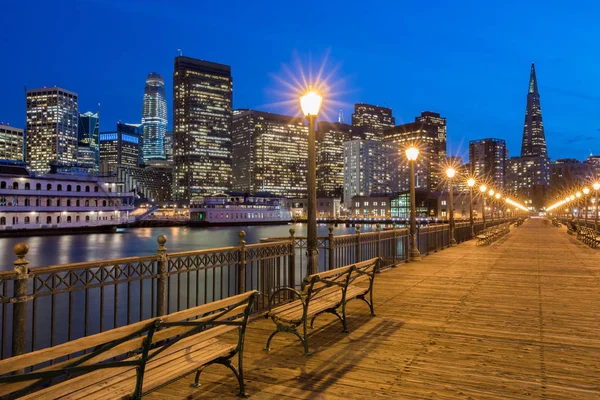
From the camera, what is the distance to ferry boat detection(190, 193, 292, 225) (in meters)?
152

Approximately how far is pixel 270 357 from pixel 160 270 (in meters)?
2.00

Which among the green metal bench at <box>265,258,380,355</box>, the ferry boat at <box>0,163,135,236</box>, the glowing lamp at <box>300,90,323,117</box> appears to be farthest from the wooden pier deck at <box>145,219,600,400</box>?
the ferry boat at <box>0,163,135,236</box>

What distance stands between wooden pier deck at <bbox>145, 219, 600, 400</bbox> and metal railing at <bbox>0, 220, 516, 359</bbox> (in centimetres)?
131

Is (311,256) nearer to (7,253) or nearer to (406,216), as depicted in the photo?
(7,253)

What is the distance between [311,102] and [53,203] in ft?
313

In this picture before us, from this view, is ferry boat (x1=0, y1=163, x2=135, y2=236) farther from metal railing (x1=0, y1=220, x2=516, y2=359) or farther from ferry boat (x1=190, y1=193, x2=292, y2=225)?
metal railing (x1=0, y1=220, x2=516, y2=359)

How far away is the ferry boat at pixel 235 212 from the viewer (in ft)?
500

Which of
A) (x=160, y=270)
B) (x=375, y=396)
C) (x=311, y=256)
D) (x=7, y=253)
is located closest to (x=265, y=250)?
(x=311, y=256)

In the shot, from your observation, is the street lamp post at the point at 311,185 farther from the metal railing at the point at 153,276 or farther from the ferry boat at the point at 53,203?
the ferry boat at the point at 53,203

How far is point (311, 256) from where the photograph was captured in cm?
982

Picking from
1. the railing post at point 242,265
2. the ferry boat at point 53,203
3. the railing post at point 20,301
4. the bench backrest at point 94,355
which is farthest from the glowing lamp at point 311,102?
the ferry boat at point 53,203

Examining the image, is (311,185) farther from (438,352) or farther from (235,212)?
(235,212)

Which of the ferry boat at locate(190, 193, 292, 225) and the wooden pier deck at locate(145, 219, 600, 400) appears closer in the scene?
the wooden pier deck at locate(145, 219, 600, 400)

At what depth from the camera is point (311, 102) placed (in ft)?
32.4
